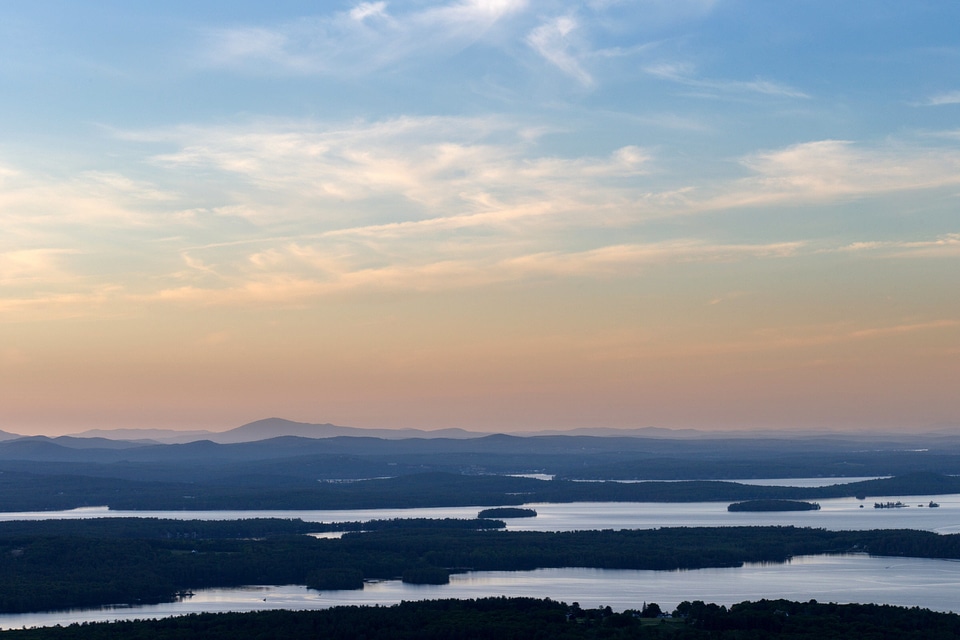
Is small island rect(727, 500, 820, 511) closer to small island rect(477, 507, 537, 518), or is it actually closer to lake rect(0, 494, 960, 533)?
lake rect(0, 494, 960, 533)

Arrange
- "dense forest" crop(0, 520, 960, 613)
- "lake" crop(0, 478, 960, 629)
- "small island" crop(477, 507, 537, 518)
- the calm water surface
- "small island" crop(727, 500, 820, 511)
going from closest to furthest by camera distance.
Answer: the calm water surface
"lake" crop(0, 478, 960, 629)
"dense forest" crop(0, 520, 960, 613)
"small island" crop(477, 507, 537, 518)
"small island" crop(727, 500, 820, 511)

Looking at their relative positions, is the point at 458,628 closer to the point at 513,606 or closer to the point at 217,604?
the point at 513,606

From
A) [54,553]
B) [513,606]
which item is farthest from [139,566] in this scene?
[513,606]

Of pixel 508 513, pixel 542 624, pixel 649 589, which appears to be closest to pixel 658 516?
pixel 508 513

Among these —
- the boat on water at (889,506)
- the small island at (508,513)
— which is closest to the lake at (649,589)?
the small island at (508,513)

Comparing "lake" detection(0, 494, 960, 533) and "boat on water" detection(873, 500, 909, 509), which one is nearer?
"lake" detection(0, 494, 960, 533)

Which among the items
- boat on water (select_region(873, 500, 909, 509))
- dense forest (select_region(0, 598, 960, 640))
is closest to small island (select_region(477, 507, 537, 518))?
boat on water (select_region(873, 500, 909, 509))
